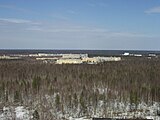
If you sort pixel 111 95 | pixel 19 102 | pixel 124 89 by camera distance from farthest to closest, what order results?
pixel 124 89 < pixel 111 95 < pixel 19 102

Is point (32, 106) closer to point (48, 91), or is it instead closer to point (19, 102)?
point (19, 102)

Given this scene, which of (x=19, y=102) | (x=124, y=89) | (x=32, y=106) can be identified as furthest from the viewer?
(x=124, y=89)

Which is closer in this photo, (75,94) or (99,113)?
(99,113)

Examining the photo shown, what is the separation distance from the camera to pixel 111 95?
153 feet

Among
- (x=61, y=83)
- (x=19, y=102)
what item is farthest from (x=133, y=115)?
(x=61, y=83)

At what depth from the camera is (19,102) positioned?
42.9 meters

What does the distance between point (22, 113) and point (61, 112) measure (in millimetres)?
4257

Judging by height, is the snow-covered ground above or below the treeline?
below

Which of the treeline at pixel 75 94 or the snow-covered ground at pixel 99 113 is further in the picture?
the treeline at pixel 75 94

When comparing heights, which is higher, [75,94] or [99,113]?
[75,94]

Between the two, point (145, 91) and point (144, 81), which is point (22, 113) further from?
point (144, 81)

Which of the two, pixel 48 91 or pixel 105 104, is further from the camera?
pixel 48 91

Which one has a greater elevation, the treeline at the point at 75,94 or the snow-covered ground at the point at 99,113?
the treeline at the point at 75,94

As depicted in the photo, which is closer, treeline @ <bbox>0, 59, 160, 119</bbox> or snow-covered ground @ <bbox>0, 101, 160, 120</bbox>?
snow-covered ground @ <bbox>0, 101, 160, 120</bbox>
